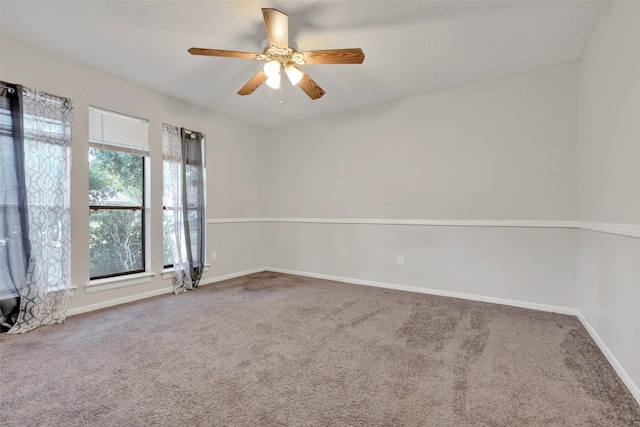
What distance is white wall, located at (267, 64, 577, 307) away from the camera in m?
2.88

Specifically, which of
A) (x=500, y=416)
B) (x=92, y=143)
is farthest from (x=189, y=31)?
(x=500, y=416)

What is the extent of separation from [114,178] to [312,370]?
9.58 ft

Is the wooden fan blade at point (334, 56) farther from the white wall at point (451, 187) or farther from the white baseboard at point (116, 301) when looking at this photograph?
the white baseboard at point (116, 301)

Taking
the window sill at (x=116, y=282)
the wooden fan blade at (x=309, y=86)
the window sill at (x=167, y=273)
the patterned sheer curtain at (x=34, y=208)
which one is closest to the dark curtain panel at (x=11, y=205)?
the patterned sheer curtain at (x=34, y=208)

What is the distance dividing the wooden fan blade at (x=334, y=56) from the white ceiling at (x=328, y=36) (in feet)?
0.81

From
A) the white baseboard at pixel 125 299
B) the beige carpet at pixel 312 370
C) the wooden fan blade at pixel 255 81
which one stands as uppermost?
the wooden fan blade at pixel 255 81

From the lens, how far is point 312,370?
5.97 ft

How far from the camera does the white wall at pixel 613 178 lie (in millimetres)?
1626

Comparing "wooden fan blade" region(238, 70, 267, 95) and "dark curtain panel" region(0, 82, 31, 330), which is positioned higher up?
"wooden fan blade" region(238, 70, 267, 95)

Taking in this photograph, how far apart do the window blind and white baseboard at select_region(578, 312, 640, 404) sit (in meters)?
4.41

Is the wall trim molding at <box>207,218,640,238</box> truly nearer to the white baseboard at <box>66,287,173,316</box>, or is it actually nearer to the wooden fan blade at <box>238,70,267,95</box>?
the white baseboard at <box>66,287,173,316</box>

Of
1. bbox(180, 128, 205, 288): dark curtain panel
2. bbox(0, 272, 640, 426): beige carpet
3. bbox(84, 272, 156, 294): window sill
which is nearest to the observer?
bbox(0, 272, 640, 426): beige carpet

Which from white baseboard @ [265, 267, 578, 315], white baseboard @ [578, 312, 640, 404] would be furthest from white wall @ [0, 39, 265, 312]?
white baseboard @ [578, 312, 640, 404]

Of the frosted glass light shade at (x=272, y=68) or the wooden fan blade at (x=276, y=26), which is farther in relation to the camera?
the frosted glass light shade at (x=272, y=68)
